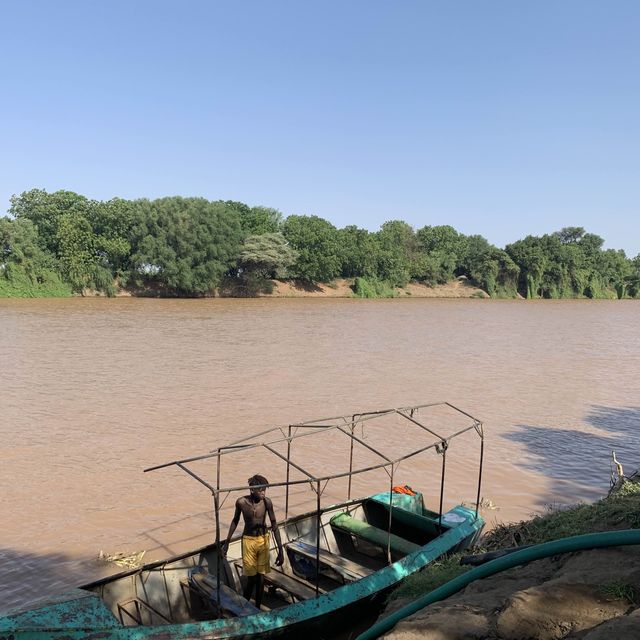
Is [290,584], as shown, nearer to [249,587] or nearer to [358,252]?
[249,587]

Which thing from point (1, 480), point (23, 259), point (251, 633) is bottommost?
point (1, 480)

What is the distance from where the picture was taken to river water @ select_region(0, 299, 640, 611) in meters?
8.70

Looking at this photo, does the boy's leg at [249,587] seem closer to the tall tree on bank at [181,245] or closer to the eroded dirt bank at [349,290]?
the tall tree on bank at [181,245]

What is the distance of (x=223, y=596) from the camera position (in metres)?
5.66

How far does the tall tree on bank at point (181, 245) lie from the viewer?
47719 millimetres

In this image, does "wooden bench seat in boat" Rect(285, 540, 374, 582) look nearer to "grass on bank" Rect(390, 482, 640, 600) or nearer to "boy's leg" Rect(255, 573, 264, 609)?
"grass on bank" Rect(390, 482, 640, 600)

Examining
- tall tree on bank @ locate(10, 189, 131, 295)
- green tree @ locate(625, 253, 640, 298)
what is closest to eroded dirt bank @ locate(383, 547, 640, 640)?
tall tree on bank @ locate(10, 189, 131, 295)

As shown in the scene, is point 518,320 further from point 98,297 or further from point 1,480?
point 1,480

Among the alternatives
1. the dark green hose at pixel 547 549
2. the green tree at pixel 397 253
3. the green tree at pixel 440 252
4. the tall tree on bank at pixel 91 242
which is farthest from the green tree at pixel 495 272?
the dark green hose at pixel 547 549

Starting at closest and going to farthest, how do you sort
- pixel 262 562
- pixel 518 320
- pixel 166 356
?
pixel 262 562
pixel 166 356
pixel 518 320

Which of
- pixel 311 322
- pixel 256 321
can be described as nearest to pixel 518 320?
pixel 311 322

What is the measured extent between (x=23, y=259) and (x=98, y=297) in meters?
5.99

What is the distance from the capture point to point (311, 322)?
1436 inches

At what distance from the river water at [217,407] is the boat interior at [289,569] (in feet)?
5.78
